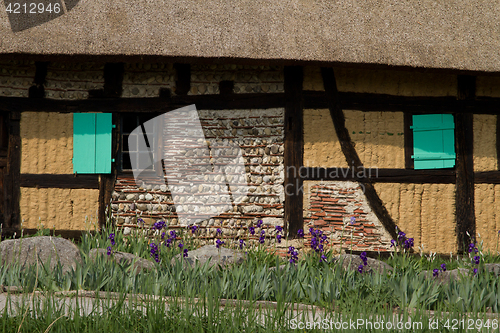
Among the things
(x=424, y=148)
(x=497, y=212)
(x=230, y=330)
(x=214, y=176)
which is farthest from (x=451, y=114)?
(x=230, y=330)

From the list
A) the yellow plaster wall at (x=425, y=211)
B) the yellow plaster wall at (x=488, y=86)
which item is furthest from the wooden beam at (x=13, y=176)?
the yellow plaster wall at (x=488, y=86)

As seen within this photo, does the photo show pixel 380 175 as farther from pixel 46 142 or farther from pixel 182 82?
pixel 46 142

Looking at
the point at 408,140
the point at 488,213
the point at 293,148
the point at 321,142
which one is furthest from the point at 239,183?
the point at 488,213

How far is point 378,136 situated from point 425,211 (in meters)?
1.25

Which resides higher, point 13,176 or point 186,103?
point 186,103

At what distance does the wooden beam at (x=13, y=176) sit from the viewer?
203 inches

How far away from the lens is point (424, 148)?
5301 millimetres

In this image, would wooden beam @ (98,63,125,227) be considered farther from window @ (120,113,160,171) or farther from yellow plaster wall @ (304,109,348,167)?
yellow plaster wall @ (304,109,348,167)

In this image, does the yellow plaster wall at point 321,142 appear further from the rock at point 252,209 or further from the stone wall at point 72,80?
the stone wall at point 72,80

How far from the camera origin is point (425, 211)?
17.2ft

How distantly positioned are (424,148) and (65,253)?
473cm

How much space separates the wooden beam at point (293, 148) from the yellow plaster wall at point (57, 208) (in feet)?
8.94

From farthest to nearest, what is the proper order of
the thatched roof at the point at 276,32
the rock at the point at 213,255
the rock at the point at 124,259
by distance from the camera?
the thatched roof at the point at 276,32 < the rock at the point at 213,255 < the rock at the point at 124,259

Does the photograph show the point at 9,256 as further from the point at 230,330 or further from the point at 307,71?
the point at 307,71
